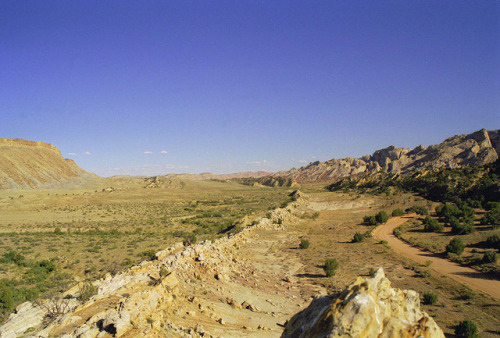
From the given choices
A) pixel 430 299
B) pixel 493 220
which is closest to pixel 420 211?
pixel 493 220

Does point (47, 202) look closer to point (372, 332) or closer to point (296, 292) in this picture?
point (296, 292)

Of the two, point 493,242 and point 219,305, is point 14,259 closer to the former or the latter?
point 219,305

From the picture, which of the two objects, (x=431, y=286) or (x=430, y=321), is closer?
(x=430, y=321)

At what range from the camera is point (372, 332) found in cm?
416

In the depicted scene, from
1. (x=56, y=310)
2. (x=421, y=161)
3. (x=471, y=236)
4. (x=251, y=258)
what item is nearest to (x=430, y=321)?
(x=56, y=310)

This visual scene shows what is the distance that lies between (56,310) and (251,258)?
529 inches

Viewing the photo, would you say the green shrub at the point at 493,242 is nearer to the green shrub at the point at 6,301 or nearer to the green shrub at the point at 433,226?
the green shrub at the point at 433,226

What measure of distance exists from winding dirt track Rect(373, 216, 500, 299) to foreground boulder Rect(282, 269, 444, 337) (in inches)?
484

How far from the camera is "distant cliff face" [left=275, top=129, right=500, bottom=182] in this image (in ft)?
265

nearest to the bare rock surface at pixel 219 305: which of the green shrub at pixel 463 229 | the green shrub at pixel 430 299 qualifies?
the green shrub at pixel 430 299

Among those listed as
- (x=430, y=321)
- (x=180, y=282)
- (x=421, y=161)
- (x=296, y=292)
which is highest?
(x=421, y=161)

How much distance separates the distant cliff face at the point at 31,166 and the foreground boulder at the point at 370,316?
96.0 meters

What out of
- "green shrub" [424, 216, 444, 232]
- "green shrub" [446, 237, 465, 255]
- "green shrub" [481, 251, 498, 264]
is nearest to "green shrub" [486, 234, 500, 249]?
"green shrub" [446, 237, 465, 255]

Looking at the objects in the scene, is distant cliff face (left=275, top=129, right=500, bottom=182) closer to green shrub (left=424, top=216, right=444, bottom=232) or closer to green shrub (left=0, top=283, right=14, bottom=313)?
green shrub (left=424, top=216, right=444, bottom=232)
